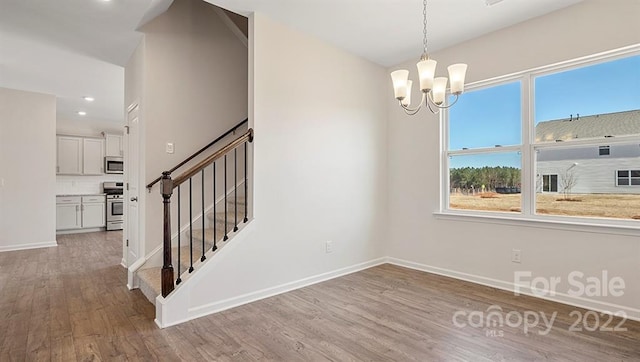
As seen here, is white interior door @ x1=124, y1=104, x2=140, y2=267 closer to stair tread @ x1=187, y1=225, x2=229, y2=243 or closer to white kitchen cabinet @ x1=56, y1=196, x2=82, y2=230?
stair tread @ x1=187, y1=225, x2=229, y2=243

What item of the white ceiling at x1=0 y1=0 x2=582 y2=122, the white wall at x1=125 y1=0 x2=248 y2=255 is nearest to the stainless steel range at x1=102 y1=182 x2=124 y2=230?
the white ceiling at x1=0 y1=0 x2=582 y2=122

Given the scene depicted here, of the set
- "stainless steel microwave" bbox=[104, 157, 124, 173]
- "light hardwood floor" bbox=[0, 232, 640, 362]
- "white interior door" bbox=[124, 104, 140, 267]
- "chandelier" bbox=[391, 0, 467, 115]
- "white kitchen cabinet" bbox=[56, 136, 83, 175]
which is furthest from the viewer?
"stainless steel microwave" bbox=[104, 157, 124, 173]

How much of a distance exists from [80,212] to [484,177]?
8.02 meters

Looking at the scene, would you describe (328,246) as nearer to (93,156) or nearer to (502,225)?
(502,225)

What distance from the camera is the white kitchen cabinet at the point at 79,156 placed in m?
7.15

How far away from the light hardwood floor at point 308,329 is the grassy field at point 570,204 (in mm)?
872

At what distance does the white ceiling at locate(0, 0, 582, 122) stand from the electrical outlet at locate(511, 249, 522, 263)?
90.3 inches

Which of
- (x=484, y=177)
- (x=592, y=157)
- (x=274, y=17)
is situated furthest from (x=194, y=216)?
(x=592, y=157)

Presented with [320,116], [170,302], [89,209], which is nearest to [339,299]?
[170,302]

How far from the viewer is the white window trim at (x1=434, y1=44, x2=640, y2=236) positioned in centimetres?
273

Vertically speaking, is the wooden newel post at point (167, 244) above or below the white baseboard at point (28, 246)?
above

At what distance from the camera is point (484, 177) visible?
3635 millimetres

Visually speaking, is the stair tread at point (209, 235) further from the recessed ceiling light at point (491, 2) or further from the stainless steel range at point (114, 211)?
the stainless steel range at point (114, 211)

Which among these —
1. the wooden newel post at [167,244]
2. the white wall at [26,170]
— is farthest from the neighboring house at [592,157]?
the white wall at [26,170]
